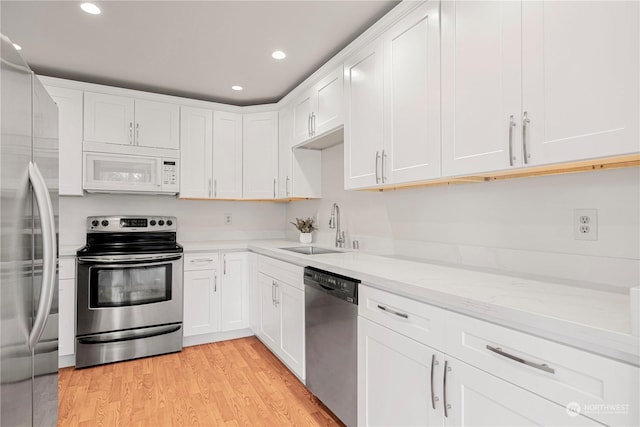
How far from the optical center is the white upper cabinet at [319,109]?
2.55 metres

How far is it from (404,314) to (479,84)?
3.44 feet

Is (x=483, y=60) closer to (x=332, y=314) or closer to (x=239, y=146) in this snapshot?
(x=332, y=314)

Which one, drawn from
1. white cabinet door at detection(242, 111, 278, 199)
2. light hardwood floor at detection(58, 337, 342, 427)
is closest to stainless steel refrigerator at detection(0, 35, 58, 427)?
light hardwood floor at detection(58, 337, 342, 427)

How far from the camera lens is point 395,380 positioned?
4.93 feet

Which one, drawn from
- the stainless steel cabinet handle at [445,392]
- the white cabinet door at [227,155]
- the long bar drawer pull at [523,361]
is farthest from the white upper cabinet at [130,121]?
the long bar drawer pull at [523,361]

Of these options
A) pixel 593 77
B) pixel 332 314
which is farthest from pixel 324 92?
pixel 593 77

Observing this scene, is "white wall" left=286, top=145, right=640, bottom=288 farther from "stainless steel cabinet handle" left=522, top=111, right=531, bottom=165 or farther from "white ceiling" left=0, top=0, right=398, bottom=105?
"white ceiling" left=0, top=0, right=398, bottom=105

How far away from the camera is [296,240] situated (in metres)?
3.94

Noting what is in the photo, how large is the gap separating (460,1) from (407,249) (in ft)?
4.79

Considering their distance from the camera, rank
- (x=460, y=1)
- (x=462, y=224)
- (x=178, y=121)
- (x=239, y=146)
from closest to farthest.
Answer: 1. (x=460, y=1)
2. (x=462, y=224)
3. (x=178, y=121)
4. (x=239, y=146)

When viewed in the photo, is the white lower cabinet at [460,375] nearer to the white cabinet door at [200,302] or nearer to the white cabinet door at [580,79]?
the white cabinet door at [580,79]

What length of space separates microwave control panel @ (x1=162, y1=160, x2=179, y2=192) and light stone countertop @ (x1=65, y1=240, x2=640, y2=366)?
222 cm

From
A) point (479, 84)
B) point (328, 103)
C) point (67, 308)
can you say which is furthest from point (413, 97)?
point (67, 308)

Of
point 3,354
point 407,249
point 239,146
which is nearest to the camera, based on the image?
point 3,354
